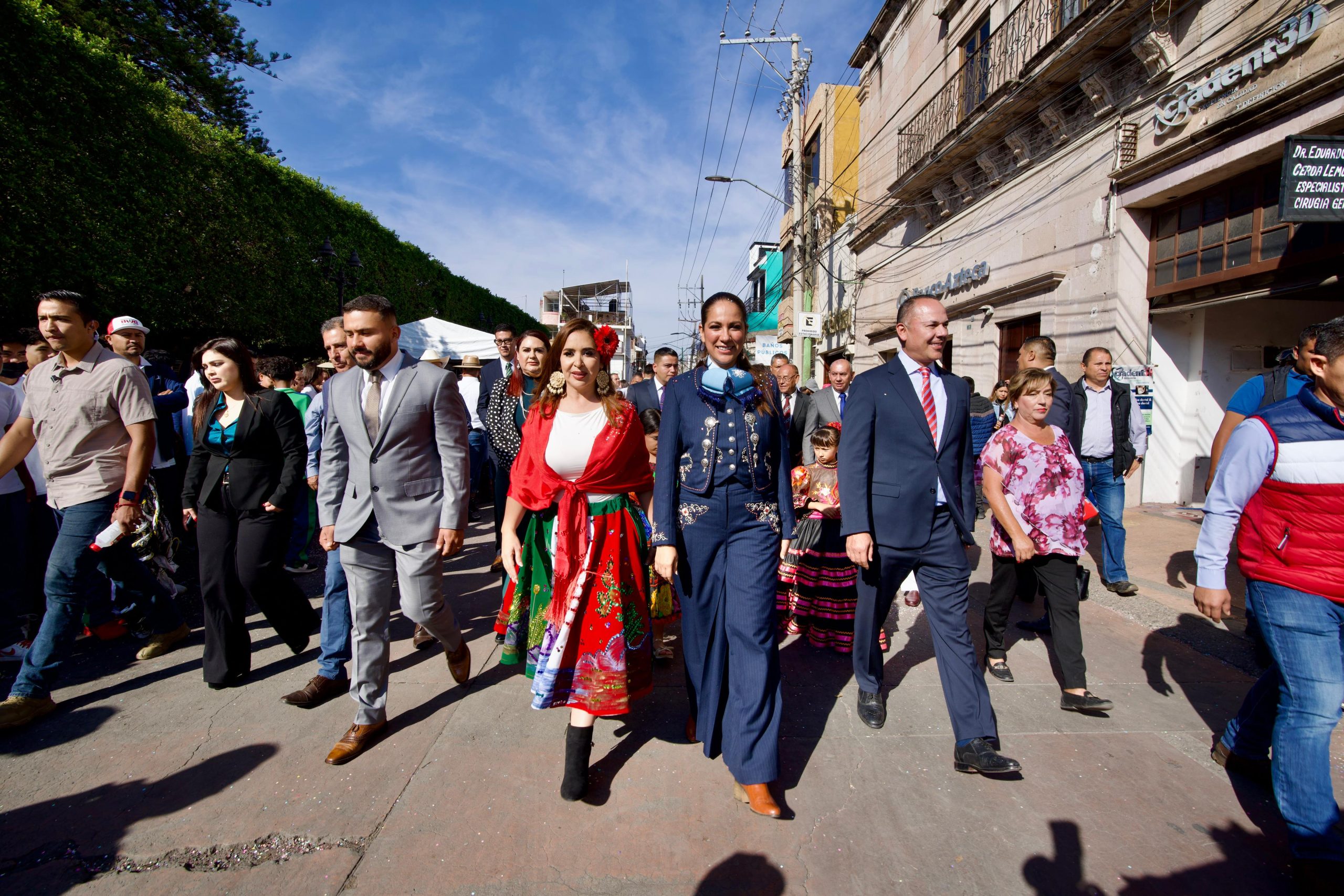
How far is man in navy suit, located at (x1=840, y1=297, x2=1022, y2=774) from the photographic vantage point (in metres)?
2.77

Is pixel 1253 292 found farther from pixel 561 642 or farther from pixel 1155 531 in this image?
pixel 561 642

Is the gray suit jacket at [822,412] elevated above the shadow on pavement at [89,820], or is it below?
above

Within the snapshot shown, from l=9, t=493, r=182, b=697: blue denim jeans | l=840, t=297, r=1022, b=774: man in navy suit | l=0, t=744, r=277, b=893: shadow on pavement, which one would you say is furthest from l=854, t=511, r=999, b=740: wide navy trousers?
l=9, t=493, r=182, b=697: blue denim jeans

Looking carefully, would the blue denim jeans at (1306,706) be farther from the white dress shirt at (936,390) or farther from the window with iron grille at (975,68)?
the window with iron grille at (975,68)

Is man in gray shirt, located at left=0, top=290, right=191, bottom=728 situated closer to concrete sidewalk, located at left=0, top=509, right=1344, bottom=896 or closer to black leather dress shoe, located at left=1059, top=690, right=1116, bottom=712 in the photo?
concrete sidewalk, located at left=0, top=509, right=1344, bottom=896

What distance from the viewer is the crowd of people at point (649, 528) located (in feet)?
7.61

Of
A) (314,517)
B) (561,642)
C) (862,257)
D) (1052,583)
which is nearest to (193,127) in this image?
(314,517)

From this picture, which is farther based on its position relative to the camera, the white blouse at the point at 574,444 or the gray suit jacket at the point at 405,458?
the gray suit jacket at the point at 405,458

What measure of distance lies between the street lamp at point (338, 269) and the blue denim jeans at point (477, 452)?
5838mm

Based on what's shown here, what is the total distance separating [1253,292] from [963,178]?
659 cm

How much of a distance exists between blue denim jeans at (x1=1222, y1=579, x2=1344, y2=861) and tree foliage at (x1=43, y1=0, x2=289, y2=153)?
16.7m

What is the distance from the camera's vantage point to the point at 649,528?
303 centimetres

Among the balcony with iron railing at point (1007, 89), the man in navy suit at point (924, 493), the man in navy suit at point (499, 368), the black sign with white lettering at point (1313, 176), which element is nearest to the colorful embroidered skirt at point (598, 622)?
the man in navy suit at point (924, 493)

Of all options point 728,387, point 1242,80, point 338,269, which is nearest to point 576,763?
point 728,387
